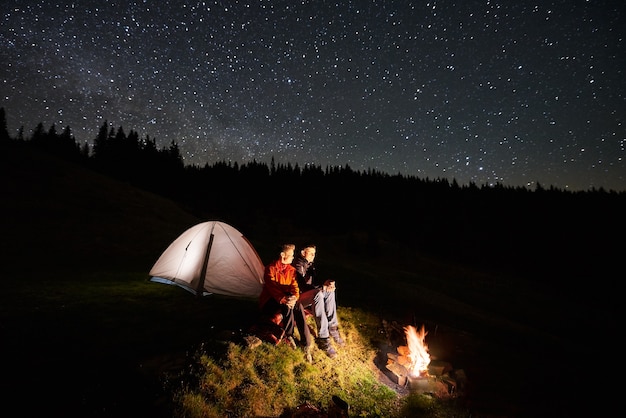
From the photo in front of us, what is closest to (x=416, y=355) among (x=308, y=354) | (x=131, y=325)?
(x=308, y=354)

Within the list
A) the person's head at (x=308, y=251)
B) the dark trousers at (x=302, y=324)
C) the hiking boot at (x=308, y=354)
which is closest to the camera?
the hiking boot at (x=308, y=354)

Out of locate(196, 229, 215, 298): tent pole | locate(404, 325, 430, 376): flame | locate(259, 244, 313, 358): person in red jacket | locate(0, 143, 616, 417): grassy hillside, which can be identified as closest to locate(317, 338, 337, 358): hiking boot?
locate(259, 244, 313, 358): person in red jacket

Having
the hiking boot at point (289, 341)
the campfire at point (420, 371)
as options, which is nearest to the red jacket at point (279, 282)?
the hiking boot at point (289, 341)

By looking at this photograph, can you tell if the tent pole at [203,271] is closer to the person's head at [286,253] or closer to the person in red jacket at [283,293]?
the person in red jacket at [283,293]

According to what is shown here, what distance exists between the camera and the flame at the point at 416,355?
23.4 feet

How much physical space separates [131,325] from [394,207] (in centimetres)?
8267

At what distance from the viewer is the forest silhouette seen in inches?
2393

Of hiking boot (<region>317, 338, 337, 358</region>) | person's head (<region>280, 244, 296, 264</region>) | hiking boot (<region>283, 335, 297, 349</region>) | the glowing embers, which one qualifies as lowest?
the glowing embers

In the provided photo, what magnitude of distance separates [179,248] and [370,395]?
7668 millimetres

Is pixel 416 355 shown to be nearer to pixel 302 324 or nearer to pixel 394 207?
pixel 302 324

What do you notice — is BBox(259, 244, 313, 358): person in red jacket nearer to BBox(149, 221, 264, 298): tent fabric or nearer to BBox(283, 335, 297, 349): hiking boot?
BBox(283, 335, 297, 349): hiking boot

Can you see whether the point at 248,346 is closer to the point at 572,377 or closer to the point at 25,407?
the point at 25,407

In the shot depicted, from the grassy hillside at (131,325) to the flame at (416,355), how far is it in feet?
4.98

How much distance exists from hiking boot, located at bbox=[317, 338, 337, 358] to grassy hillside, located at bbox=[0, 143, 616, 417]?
6.52ft
